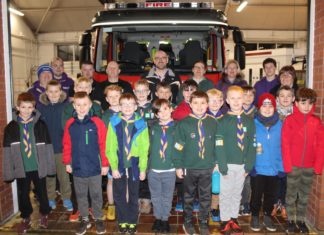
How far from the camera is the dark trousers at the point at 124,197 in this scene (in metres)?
3.90

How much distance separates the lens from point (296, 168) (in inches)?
156

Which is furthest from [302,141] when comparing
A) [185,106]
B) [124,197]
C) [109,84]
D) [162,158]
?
[109,84]

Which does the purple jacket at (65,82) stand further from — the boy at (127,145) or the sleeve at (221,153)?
the sleeve at (221,153)

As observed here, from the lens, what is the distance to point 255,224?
4.11 m

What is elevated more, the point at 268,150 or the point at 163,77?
the point at 163,77

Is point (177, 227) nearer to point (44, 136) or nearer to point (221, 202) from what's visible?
point (221, 202)

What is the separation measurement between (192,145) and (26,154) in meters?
1.97

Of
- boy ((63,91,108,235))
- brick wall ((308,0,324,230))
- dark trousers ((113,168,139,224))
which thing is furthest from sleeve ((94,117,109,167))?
brick wall ((308,0,324,230))

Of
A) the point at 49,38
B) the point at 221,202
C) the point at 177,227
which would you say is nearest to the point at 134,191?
the point at 177,227

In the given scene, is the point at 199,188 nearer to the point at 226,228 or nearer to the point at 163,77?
the point at 226,228

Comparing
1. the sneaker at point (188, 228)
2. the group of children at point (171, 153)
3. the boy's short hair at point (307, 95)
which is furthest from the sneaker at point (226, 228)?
the boy's short hair at point (307, 95)

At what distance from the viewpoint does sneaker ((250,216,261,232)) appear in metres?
4.09

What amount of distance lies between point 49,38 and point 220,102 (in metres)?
18.7

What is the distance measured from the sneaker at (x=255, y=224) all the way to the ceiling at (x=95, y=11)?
13868 mm
